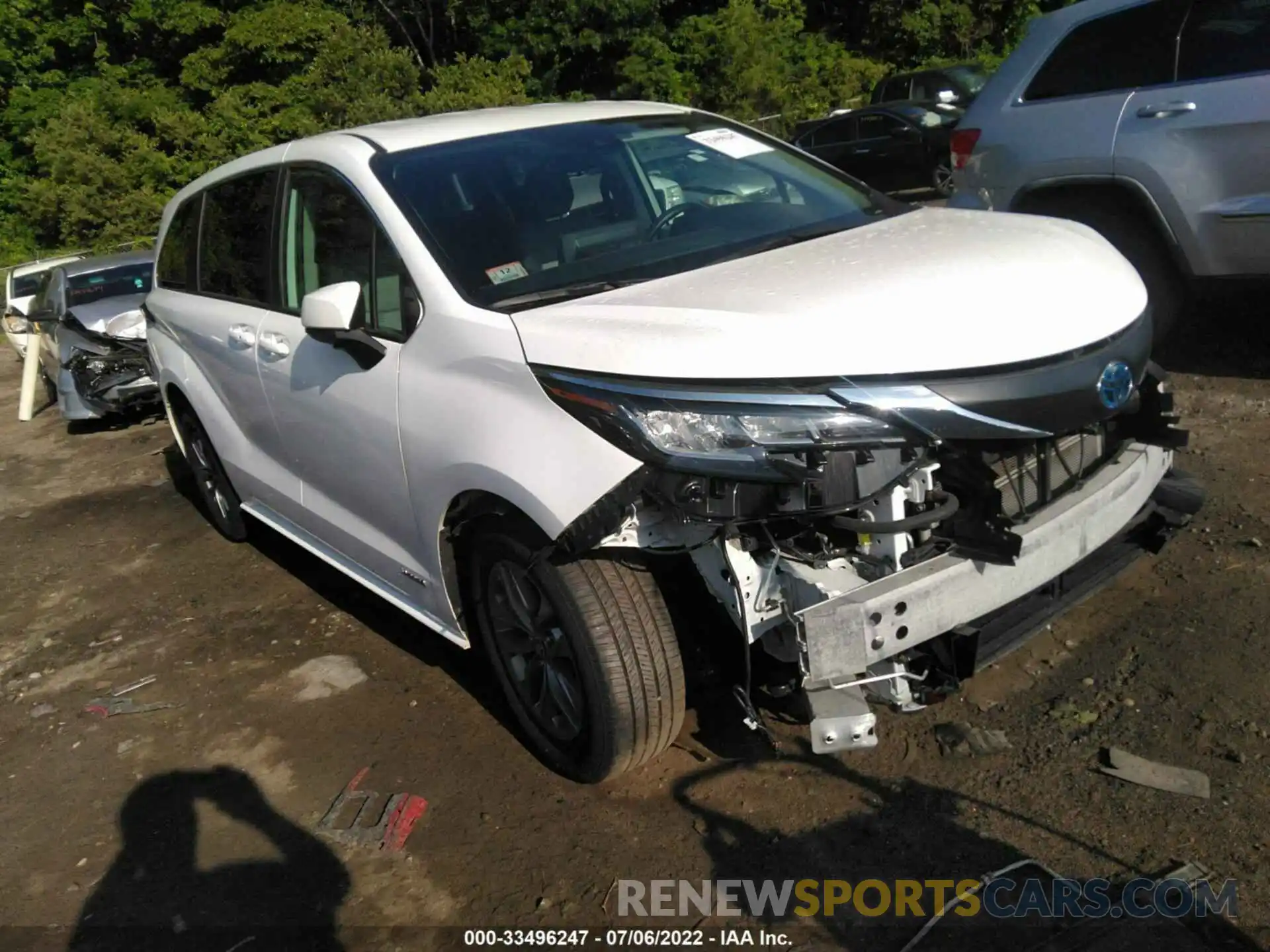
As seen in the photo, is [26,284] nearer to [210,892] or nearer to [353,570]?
[353,570]

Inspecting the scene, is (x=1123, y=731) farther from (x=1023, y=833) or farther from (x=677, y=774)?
(x=677, y=774)

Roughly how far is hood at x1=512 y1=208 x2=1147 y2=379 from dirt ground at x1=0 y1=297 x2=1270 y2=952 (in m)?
1.17

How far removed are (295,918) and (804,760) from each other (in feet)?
4.82

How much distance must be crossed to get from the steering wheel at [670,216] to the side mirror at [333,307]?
0.93 m

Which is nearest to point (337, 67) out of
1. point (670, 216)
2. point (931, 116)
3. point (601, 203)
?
point (931, 116)

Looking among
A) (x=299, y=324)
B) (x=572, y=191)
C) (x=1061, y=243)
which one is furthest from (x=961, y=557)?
(x=299, y=324)

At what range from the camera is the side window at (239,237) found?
4316 millimetres

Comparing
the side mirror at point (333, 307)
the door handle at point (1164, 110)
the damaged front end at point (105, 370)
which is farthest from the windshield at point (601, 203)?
the damaged front end at point (105, 370)

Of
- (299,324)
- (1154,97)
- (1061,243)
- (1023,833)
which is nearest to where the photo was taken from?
(1023,833)

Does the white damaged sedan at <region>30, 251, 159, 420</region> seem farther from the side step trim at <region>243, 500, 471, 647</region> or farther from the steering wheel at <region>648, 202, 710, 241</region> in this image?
the steering wheel at <region>648, 202, 710, 241</region>

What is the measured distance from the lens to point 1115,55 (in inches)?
219

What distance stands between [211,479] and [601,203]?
303cm

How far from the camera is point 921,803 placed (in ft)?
9.87

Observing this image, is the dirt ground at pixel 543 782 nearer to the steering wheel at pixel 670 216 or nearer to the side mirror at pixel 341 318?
the side mirror at pixel 341 318
